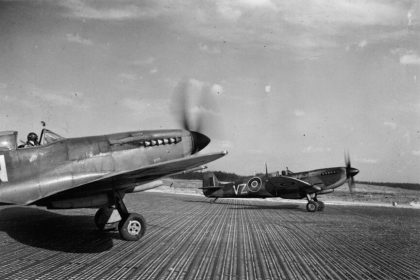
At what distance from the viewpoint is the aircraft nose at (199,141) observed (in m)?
7.84

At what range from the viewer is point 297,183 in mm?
15805

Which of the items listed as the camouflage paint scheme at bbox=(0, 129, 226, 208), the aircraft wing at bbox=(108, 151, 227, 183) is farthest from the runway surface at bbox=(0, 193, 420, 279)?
the aircraft wing at bbox=(108, 151, 227, 183)

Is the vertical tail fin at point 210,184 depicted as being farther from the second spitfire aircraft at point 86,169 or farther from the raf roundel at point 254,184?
the second spitfire aircraft at point 86,169

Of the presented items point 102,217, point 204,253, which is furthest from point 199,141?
point 204,253

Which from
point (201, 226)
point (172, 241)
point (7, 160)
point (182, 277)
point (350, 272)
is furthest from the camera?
point (201, 226)

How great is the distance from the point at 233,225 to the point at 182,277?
5.00m

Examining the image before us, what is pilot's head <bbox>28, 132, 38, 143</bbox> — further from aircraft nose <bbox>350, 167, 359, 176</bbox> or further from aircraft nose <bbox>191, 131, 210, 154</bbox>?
aircraft nose <bbox>350, 167, 359, 176</bbox>

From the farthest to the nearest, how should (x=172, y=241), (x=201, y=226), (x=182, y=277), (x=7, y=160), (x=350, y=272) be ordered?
(x=201, y=226), (x=172, y=241), (x=7, y=160), (x=350, y=272), (x=182, y=277)

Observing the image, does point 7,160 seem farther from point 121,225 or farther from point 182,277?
point 182,277

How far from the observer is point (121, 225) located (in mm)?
6215

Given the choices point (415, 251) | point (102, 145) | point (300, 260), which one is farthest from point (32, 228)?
point (415, 251)

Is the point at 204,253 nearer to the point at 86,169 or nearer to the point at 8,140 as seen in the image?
the point at 86,169

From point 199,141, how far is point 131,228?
2702 mm

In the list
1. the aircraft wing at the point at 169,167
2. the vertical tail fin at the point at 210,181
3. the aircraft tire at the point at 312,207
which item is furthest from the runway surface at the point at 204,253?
the vertical tail fin at the point at 210,181
